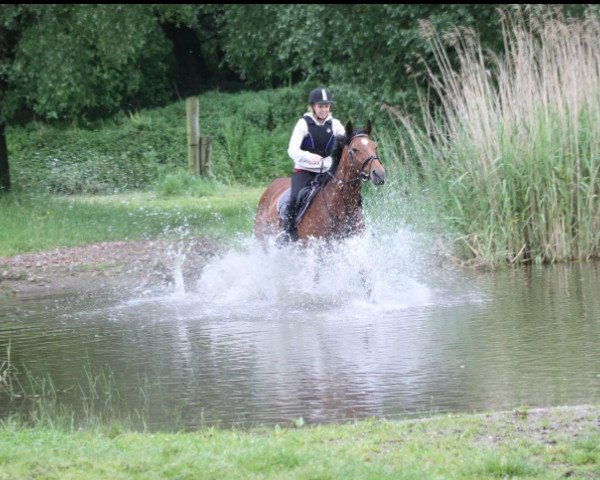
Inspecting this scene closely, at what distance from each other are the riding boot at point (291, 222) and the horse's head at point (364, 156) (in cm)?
127

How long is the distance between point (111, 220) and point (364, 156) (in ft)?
32.2

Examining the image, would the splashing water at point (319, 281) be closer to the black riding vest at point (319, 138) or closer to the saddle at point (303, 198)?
the saddle at point (303, 198)

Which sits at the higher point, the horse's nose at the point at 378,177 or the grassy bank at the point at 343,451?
the horse's nose at the point at 378,177

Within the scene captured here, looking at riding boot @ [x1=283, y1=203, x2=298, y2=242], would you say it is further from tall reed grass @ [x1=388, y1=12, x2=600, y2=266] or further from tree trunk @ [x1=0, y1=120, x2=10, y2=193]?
tree trunk @ [x1=0, y1=120, x2=10, y2=193]

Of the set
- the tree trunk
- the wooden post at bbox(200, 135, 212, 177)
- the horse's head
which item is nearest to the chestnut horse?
the horse's head

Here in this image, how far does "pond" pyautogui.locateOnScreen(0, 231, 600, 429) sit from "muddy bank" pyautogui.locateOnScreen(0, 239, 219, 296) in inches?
30.4

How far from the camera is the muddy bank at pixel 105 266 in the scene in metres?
14.6

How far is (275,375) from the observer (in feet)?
28.7

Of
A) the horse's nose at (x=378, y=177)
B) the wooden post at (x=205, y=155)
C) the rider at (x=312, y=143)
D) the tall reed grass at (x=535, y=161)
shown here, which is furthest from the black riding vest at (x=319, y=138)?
the wooden post at (x=205, y=155)

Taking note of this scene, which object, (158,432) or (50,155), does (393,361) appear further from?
(50,155)

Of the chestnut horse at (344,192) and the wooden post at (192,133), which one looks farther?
the wooden post at (192,133)

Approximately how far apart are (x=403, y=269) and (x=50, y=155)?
20.9 m

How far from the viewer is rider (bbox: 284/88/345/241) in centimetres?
1268

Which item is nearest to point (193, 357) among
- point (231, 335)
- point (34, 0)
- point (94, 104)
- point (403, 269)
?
point (231, 335)
